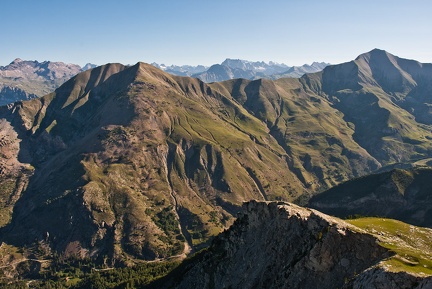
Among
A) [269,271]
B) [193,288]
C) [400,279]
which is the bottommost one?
[193,288]

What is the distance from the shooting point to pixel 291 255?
97.1 meters

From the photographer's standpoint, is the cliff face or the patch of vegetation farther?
the cliff face

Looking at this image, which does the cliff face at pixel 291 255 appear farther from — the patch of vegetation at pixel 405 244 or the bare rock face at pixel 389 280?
the patch of vegetation at pixel 405 244

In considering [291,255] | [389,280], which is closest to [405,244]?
[291,255]

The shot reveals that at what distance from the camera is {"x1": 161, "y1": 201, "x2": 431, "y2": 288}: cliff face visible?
3027 inches

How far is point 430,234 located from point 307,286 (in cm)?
4412

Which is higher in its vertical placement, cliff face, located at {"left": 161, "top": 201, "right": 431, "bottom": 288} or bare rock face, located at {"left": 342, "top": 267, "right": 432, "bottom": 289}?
bare rock face, located at {"left": 342, "top": 267, "right": 432, "bottom": 289}

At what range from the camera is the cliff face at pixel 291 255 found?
252 feet

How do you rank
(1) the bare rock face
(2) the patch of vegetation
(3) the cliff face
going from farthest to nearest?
(3) the cliff face → (2) the patch of vegetation → (1) the bare rock face

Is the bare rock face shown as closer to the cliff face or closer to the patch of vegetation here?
the cliff face

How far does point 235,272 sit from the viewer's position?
121 m

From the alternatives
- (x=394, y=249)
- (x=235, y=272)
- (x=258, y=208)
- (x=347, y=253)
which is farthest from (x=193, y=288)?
(x=394, y=249)

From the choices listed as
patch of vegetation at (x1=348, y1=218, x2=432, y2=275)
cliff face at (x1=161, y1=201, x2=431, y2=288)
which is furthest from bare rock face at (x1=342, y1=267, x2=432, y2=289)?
patch of vegetation at (x1=348, y1=218, x2=432, y2=275)

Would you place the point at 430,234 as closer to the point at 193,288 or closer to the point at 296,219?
the point at 296,219
